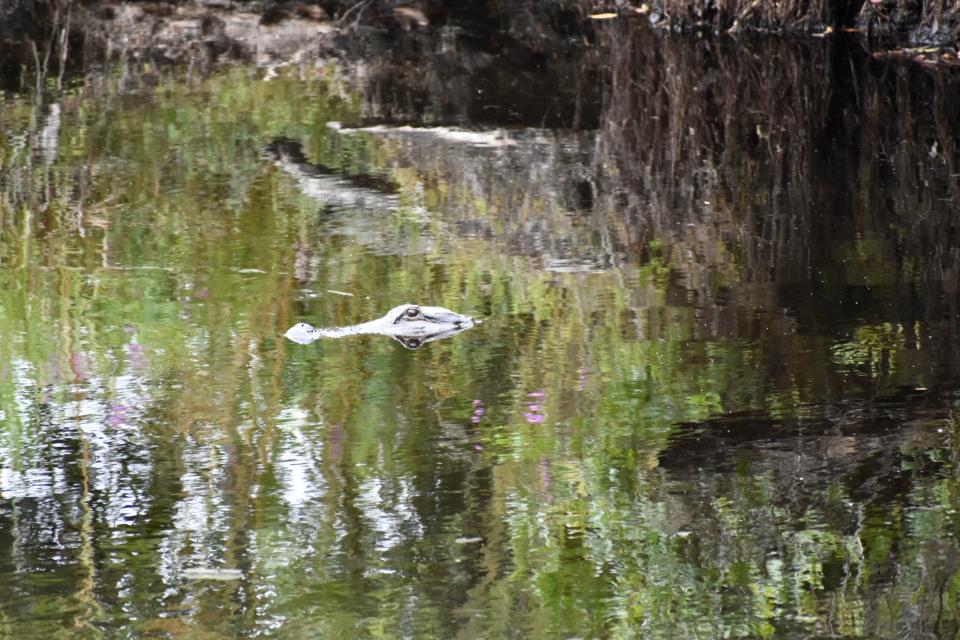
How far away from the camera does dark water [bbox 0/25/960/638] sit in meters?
3.81

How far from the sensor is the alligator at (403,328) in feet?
18.9

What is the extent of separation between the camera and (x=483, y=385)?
5.26m

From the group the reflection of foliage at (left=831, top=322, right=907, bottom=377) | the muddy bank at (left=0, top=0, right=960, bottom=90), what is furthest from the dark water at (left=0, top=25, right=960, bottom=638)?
the muddy bank at (left=0, top=0, right=960, bottom=90)

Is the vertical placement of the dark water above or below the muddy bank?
below

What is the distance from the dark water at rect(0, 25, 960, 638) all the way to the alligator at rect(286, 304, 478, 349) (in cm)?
9

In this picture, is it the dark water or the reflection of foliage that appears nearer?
the dark water

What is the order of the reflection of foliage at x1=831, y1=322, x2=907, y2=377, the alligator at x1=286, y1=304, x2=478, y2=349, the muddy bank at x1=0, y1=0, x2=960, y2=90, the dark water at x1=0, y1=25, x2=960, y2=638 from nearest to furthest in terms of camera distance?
1. the dark water at x1=0, y1=25, x2=960, y2=638
2. the reflection of foliage at x1=831, y1=322, x2=907, y2=377
3. the alligator at x1=286, y1=304, x2=478, y2=349
4. the muddy bank at x1=0, y1=0, x2=960, y2=90

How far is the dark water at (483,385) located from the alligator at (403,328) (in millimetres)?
87

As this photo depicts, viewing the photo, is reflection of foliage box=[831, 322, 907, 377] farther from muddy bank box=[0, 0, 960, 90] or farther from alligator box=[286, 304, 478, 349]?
muddy bank box=[0, 0, 960, 90]

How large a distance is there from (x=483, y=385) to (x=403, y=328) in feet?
2.16

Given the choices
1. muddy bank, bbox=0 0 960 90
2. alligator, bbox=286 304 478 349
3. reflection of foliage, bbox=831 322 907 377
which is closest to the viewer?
reflection of foliage, bbox=831 322 907 377

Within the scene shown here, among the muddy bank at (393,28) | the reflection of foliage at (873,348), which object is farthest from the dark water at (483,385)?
the muddy bank at (393,28)

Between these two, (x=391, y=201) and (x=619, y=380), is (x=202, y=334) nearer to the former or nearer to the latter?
(x=619, y=380)

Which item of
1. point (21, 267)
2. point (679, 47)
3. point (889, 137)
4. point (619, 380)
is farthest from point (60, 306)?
point (679, 47)
